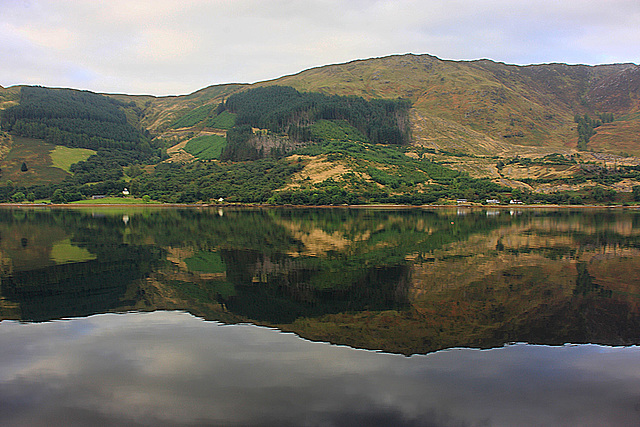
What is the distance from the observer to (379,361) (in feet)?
39.4

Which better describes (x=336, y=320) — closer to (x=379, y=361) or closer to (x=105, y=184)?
(x=379, y=361)

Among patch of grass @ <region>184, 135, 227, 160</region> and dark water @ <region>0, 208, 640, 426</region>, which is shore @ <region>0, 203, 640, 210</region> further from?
dark water @ <region>0, 208, 640, 426</region>

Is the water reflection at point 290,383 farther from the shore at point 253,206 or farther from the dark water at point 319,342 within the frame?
the shore at point 253,206

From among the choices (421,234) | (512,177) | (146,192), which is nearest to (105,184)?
(146,192)

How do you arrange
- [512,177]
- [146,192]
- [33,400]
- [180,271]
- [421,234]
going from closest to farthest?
[33,400]
[180,271]
[421,234]
[146,192]
[512,177]

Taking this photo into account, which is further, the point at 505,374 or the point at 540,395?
the point at 505,374

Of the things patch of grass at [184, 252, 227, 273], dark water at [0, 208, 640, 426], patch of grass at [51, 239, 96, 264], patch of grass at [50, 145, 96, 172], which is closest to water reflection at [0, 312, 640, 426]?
dark water at [0, 208, 640, 426]

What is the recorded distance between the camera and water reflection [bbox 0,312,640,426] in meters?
9.25

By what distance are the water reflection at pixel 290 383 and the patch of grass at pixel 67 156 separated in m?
169

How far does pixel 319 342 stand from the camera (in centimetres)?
1350

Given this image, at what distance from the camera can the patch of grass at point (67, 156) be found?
523 ft

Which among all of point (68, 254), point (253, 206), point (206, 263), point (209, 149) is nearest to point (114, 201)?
point (253, 206)

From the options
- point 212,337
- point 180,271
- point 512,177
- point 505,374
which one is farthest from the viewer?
point 512,177

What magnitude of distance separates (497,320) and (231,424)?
1105 cm
